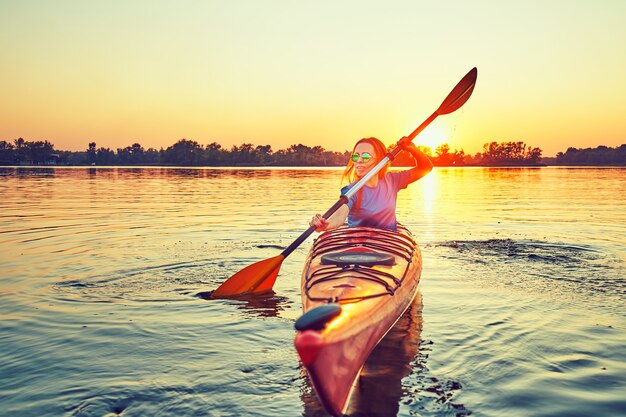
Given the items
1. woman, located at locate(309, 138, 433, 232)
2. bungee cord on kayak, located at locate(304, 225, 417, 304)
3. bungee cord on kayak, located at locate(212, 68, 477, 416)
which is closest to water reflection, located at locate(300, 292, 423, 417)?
bungee cord on kayak, located at locate(212, 68, 477, 416)

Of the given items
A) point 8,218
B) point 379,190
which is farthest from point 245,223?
point 379,190

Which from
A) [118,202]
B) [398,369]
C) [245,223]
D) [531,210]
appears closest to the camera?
[398,369]

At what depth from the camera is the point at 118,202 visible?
69.2ft

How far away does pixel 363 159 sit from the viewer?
6957mm

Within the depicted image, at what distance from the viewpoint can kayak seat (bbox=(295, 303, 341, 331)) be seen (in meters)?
3.19

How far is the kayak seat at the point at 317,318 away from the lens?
3.19 metres

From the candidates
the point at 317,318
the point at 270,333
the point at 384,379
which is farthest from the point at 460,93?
the point at 317,318

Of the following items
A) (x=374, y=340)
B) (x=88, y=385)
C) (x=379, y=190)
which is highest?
(x=379, y=190)

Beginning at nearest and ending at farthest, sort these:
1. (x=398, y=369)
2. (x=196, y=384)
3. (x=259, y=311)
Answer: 1. (x=196, y=384)
2. (x=398, y=369)
3. (x=259, y=311)

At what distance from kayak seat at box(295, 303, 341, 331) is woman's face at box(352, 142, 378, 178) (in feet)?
12.4

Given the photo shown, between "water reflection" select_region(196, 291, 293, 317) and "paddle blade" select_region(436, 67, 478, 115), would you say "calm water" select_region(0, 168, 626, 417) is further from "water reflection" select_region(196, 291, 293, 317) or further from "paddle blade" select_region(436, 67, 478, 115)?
"paddle blade" select_region(436, 67, 478, 115)

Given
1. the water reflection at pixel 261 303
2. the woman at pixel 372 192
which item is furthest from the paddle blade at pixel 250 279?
the woman at pixel 372 192

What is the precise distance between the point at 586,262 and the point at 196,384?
7.36 meters

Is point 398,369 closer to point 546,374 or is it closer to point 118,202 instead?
point 546,374
